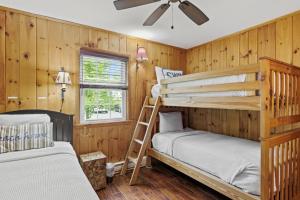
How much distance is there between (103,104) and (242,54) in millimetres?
2471

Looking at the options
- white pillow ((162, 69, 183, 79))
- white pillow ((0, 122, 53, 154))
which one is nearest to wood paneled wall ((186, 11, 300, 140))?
white pillow ((162, 69, 183, 79))

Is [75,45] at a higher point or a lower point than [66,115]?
higher

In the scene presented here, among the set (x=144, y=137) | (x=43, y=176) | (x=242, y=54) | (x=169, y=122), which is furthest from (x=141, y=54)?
(x=43, y=176)

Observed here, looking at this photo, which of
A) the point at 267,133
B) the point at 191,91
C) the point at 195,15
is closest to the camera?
the point at 267,133

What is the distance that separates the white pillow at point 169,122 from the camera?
3.24m

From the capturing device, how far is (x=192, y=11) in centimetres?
182

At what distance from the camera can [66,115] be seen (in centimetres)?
255

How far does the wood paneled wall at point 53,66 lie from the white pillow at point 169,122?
48 centimetres

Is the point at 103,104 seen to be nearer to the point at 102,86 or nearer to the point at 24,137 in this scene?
the point at 102,86

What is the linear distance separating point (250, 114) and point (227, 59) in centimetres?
105

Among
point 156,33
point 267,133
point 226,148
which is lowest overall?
point 226,148

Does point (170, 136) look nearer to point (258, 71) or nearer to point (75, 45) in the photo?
point (258, 71)

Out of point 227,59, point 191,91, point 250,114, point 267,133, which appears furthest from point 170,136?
point 227,59

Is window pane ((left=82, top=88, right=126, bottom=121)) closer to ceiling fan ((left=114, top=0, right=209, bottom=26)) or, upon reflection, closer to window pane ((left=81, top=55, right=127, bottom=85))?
window pane ((left=81, top=55, right=127, bottom=85))
